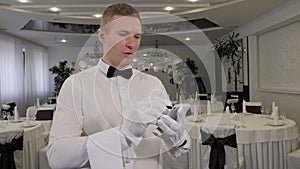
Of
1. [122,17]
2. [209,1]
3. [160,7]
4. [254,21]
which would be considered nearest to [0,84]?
[160,7]

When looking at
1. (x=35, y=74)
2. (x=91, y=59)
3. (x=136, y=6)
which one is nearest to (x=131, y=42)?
(x=91, y=59)

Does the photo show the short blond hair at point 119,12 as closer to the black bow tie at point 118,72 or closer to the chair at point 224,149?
the black bow tie at point 118,72

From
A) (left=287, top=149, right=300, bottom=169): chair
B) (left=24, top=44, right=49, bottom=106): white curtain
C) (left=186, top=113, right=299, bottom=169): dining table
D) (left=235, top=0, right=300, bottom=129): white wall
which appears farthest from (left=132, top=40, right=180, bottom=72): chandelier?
(left=24, top=44, right=49, bottom=106): white curtain

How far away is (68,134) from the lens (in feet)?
2.51

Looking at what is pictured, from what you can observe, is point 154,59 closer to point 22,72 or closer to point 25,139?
point 25,139

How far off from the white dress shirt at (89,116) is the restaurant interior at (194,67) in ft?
0.26

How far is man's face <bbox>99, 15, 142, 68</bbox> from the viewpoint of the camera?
745mm

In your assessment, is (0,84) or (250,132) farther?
(0,84)

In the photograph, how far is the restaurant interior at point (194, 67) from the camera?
838 millimetres

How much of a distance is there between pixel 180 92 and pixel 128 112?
157 millimetres

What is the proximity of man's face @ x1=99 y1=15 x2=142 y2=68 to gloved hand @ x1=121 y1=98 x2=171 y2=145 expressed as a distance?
0.51 ft

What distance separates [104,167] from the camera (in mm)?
715

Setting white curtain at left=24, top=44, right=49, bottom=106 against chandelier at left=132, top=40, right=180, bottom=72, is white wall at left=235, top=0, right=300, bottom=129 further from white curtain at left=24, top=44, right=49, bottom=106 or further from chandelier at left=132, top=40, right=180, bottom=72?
white curtain at left=24, top=44, right=49, bottom=106

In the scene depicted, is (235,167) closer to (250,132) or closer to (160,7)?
(250,132)
